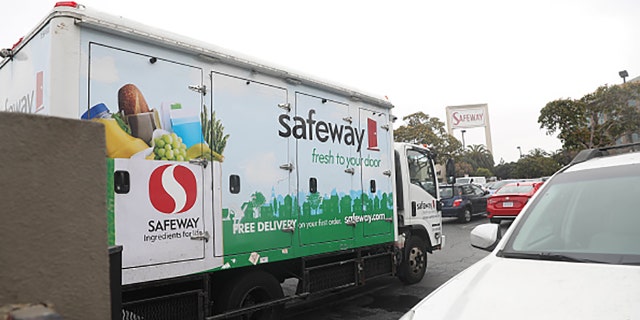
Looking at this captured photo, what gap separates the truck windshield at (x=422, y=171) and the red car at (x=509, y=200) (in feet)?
23.5

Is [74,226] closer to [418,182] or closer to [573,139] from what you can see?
[418,182]

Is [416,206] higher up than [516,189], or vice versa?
[516,189]

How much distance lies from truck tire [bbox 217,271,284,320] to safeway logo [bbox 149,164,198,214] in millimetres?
1012

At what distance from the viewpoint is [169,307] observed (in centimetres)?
391

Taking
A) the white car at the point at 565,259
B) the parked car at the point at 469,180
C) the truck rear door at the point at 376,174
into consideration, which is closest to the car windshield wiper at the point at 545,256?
the white car at the point at 565,259

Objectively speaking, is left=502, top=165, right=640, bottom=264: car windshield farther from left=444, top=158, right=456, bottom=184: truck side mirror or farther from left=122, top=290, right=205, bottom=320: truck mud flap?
left=444, top=158, right=456, bottom=184: truck side mirror

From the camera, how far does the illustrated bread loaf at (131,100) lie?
12.2ft

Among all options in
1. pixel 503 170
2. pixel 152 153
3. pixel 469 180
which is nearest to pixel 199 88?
pixel 152 153

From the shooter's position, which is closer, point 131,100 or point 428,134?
point 131,100

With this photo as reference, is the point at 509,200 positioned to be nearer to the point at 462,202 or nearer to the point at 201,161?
the point at 462,202

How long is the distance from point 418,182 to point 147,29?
5380mm

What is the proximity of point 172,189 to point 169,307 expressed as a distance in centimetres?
107

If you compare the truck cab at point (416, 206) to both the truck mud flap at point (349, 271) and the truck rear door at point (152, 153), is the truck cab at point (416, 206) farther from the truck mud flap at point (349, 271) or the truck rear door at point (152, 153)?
the truck rear door at point (152, 153)

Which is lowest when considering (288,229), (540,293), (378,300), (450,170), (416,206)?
(378,300)
